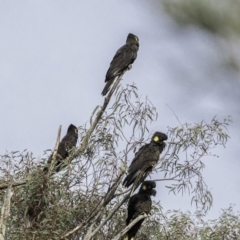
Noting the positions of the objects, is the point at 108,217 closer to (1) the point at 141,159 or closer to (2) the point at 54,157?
(2) the point at 54,157

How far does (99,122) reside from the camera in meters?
7.57

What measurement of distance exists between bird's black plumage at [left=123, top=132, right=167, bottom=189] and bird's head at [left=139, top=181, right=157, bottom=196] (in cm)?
22

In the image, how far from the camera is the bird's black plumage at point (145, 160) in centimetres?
703

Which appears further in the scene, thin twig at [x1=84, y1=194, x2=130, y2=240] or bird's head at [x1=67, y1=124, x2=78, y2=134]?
bird's head at [x1=67, y1=124, x2=78, y2=134]

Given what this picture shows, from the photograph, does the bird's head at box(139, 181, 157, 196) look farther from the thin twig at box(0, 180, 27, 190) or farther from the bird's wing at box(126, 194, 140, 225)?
the thin twig at box(0, 180, 27, 190)

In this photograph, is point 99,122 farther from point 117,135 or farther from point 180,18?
point 180,18

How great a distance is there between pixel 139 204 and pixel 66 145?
1.18m

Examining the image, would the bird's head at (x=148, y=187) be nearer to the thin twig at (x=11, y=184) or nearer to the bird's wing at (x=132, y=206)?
the bird's wing at (x=132, y=206)

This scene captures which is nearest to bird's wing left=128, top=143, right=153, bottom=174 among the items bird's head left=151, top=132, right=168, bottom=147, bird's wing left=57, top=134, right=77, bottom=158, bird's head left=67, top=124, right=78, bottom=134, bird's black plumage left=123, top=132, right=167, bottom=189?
bird's black plumage left=123, top=132, right=167, bottom=189

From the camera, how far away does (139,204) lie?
296 inches

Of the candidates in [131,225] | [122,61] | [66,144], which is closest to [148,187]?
[131,225]

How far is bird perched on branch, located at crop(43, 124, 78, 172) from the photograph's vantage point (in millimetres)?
7684

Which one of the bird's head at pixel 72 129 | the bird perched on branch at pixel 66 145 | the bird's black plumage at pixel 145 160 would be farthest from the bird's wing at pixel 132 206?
the bird's head at pixel 72 129

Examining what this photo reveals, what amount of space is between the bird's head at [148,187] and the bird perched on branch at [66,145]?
2.93 feet
